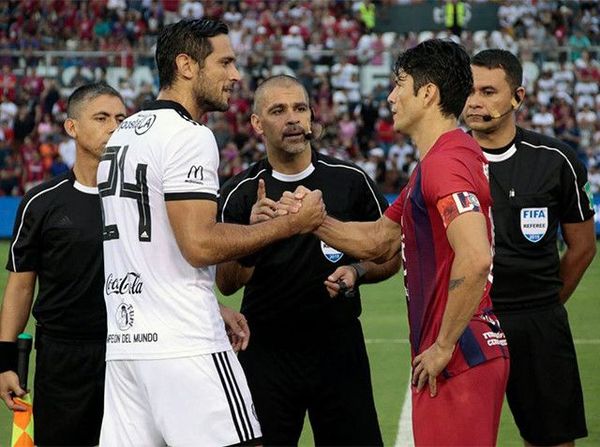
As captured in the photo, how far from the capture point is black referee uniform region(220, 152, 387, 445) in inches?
235

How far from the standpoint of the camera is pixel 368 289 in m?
15.2

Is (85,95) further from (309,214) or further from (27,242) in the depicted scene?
(309,214)

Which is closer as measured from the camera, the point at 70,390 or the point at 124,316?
the point at 124,316

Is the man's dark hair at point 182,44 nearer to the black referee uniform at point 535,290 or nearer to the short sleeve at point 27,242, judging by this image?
the short sleeve at point 27,242

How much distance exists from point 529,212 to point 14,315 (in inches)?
102

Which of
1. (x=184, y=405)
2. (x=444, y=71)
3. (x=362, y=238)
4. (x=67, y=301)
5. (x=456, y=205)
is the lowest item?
(x=184, y=405)

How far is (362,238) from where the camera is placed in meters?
5.29

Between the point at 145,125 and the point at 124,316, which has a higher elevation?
the point at 145,125

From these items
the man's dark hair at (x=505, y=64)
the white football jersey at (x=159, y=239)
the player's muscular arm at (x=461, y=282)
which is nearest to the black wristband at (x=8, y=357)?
the white football jersey at (x=159, y=239)

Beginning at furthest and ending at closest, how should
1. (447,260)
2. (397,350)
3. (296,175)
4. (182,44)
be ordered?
(397,350)
(296,175)
(182,44)
(447,260)

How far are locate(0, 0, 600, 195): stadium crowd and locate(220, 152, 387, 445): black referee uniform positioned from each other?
1623 cm

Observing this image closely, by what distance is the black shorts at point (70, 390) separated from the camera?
602cm

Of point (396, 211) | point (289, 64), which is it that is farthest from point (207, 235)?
point (289, 64)

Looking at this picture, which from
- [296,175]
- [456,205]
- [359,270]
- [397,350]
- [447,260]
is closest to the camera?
[456,205]
